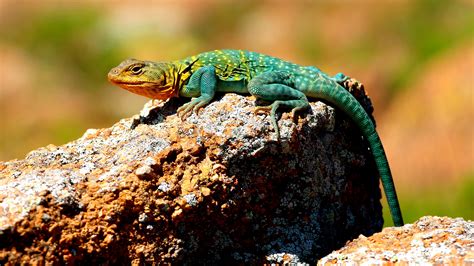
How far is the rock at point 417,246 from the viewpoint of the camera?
412 cm

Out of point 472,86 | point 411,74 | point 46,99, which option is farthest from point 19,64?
point 472,86

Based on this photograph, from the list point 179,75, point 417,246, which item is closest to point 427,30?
point 179,75

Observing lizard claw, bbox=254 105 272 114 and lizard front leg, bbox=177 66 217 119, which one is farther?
lizard front leg, bbox=177 66 217 119

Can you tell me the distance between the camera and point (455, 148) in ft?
37.6

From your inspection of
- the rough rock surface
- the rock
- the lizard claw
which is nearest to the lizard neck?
the rough rock surface

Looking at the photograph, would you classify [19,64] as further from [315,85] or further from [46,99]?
[315,85]

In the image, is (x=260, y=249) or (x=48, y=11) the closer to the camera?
(x=260, y=249)

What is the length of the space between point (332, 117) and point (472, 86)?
308 inches

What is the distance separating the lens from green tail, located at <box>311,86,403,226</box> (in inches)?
202

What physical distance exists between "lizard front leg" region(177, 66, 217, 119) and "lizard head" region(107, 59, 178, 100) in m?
0.12

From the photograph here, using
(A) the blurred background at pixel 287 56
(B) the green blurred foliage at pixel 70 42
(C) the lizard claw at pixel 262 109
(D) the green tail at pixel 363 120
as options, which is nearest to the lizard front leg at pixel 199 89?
(C) the lizard claw at pixel 262 109

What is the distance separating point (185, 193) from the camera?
4266 mm

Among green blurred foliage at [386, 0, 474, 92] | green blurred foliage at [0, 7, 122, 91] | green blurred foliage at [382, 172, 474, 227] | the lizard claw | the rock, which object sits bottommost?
the rock

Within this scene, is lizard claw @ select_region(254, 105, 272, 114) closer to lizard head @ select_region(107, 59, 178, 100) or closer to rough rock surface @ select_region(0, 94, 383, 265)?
rough rock surface @ select_region(0, 94, 383, 265)
